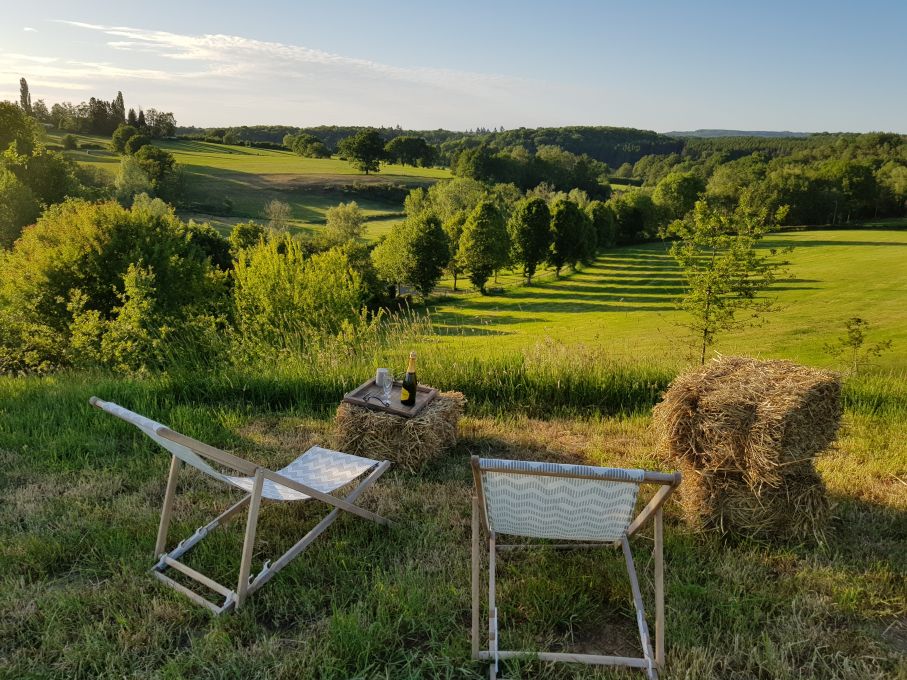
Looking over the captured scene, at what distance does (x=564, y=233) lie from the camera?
157 feet

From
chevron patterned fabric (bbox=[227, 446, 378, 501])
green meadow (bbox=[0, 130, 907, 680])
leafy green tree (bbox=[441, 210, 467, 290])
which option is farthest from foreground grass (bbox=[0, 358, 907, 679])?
leafy green tree (bbox=[441, 210, 467, 290])

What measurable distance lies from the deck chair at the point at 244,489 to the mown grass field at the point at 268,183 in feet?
181

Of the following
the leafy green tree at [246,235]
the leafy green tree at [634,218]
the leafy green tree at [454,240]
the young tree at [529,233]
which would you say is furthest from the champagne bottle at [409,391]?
the leafy green tree at [634,218]

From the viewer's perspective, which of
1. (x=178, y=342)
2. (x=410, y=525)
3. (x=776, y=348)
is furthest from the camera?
(x=776, y=348)

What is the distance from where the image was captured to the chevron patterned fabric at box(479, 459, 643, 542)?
270 centimetres

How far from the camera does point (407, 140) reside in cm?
10394

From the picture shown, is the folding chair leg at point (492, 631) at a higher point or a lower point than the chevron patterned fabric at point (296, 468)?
lower

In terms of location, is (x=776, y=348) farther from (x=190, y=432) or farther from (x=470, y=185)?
(x=470, y=185)

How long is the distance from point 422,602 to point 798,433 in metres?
2.49

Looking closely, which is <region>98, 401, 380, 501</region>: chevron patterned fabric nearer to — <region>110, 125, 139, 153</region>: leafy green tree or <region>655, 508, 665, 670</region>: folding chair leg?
<region>655, 508, 665, 670</region>: folding chair leg

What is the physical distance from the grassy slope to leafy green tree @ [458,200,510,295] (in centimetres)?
219

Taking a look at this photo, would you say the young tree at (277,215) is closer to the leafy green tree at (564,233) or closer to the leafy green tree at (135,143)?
the leafy green tree at (135,143)

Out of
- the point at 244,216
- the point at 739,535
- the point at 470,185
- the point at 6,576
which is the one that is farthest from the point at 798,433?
the point at 470,185

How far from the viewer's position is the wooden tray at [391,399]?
4977mm
